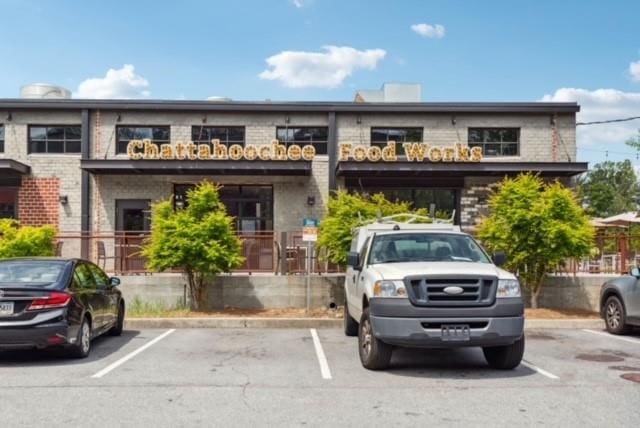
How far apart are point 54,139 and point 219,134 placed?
5.66 meters

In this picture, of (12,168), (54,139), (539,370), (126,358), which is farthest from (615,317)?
(54,139)

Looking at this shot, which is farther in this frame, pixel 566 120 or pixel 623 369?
pixel 566 120

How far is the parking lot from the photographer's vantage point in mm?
5848

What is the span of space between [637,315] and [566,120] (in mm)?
12052

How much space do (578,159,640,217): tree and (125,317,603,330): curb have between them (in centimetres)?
5913

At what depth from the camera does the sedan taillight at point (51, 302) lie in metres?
8.40

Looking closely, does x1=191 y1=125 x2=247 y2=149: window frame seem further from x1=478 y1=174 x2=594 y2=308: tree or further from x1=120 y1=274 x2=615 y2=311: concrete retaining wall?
x1=478 y1=174 x2=594 y2=308: tree

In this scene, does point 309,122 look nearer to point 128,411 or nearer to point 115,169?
point 115,169

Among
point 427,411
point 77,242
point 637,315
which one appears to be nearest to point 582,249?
point 637,315

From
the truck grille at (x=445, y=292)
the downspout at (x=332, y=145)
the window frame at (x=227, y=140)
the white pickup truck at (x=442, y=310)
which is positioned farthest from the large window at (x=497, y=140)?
the truck grille at (x=445, y=292)

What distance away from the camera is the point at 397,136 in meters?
21.7

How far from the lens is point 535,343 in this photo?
35.7 feet

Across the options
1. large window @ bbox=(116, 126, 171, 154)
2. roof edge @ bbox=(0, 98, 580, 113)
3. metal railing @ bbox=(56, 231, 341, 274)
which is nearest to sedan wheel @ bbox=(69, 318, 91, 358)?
metal railing @ bbox=(56, 231, 341, 274)

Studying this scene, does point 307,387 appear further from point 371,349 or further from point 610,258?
point 610,258
